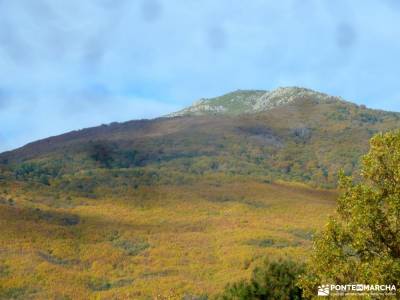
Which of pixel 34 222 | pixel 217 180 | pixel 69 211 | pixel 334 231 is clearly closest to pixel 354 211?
pixel 334 231

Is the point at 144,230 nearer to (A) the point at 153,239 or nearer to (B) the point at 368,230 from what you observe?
(A) the point at 153,239

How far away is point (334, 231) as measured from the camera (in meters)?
21.5

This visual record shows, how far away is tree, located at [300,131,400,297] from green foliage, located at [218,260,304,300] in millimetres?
18021

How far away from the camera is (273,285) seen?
132 ft

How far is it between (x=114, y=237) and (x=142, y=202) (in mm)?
33243

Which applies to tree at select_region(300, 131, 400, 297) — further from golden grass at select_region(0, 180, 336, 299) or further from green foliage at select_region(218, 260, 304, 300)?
golden grass at select_region(0, 180, 336, 299)

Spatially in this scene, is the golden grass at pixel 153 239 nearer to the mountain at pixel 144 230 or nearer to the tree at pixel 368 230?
the mountain at pixel 144 230

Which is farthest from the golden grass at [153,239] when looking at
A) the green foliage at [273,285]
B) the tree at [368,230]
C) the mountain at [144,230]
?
the tree at [368,230]

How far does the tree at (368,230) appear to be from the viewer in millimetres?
20359

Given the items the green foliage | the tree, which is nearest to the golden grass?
the green foliage

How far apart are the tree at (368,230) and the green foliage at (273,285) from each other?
18.0 meters

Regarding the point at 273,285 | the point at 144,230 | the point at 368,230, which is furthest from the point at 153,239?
the point at 368,230

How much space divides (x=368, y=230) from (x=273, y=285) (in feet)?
67.0

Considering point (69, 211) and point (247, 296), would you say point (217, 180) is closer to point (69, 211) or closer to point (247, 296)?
point (69, 211)
